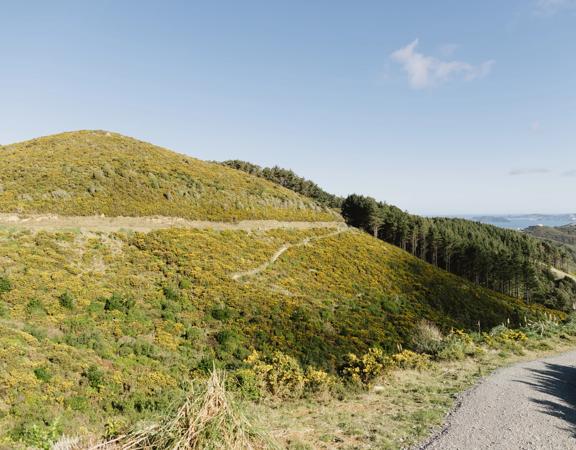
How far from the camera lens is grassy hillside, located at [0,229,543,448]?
45.3ft

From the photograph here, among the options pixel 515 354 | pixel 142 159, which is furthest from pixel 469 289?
pixel 142 159

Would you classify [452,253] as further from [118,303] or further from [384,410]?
[384,410]

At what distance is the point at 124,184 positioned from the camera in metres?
48.8

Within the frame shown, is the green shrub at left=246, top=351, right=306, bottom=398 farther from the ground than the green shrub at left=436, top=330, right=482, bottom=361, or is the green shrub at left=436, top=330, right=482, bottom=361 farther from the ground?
the green shrub at left=436, top=330, right=482, bottom=361

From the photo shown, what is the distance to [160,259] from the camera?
33.2 meters

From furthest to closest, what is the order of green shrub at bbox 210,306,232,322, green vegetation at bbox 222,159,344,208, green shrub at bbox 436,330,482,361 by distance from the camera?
green vegetation at bbox 222,159,344,208 → green shrub at bbox 210,306,232,322 → green shrub at bbox 436,330,482,361

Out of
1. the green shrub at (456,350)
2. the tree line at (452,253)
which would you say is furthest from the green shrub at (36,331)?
the tree line at (452,253)

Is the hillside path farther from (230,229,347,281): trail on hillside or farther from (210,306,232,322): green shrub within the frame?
(230,229,347,281): trail on hillside

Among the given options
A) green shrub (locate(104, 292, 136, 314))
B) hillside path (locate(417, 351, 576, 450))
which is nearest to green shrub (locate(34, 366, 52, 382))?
green shrub (locate(104, 292, 136, 314))

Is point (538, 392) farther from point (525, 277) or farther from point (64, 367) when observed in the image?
point (525, 277)

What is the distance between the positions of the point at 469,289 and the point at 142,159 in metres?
59.7

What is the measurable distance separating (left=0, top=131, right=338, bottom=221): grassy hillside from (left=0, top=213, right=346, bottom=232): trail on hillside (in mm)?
974

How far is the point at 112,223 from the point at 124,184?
11.6 m

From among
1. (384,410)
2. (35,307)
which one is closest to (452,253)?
(384,410)
